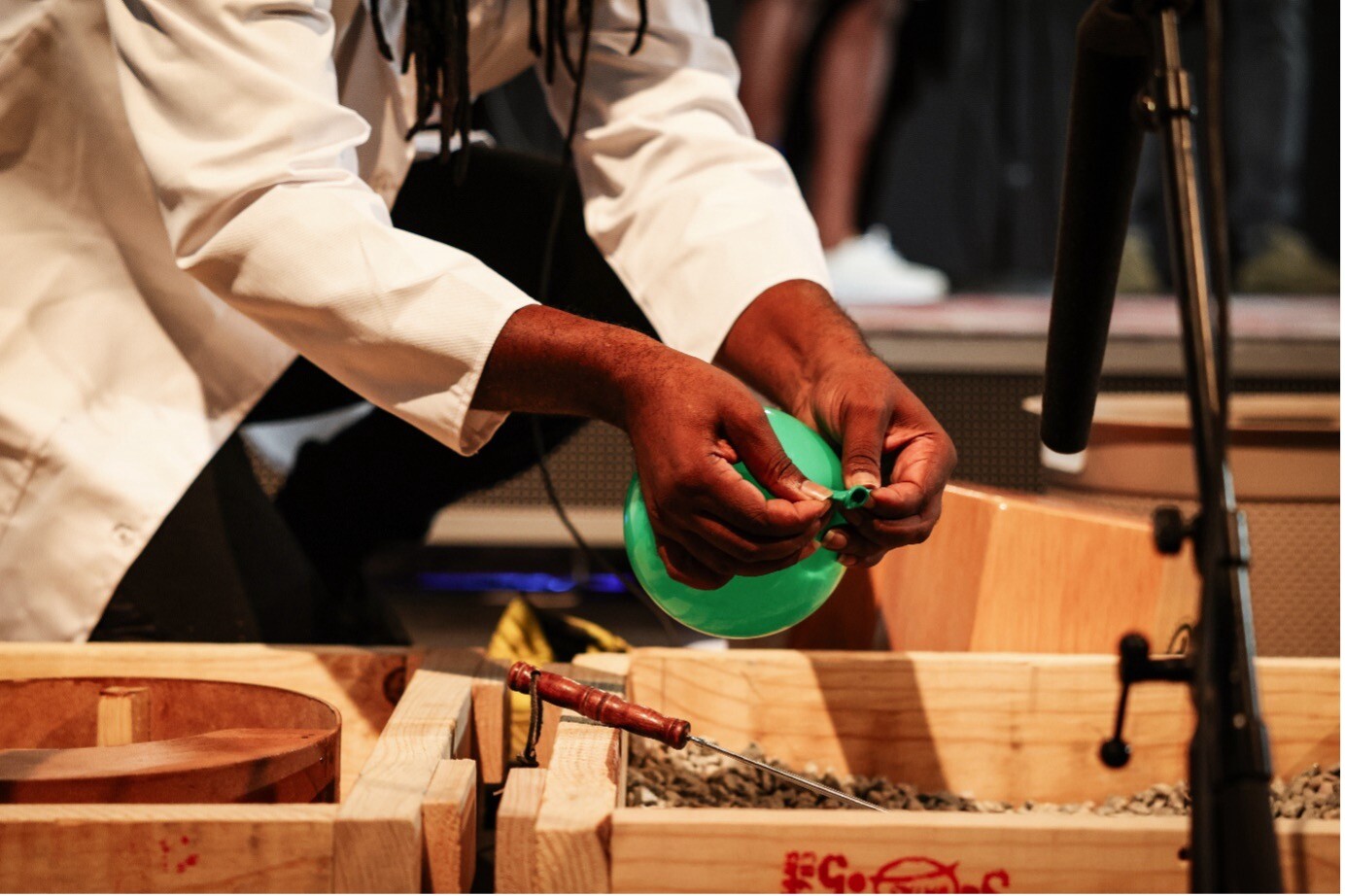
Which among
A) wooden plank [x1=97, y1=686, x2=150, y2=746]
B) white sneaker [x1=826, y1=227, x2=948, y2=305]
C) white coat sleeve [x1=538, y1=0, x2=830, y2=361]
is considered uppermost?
white sneaker [x1=826, y1=227, x2=948, y2=305]

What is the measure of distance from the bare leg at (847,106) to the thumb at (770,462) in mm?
2923

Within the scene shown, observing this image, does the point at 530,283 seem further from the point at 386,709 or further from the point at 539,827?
the point at 539,827

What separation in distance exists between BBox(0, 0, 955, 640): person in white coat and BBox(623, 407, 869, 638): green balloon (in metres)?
0.02

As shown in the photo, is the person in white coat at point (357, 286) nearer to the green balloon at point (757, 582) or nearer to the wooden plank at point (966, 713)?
the green balloon at point (757, 582)

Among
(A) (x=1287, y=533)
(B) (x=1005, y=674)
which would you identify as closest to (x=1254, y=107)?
(A) (x=1287, y=533)

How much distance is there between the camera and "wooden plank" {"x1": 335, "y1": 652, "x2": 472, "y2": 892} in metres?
0.59

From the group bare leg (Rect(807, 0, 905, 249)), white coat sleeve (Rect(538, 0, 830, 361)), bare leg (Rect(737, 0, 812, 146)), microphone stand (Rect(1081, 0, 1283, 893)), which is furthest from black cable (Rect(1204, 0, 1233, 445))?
bare leg (Rect(807, 0, 905, 249))

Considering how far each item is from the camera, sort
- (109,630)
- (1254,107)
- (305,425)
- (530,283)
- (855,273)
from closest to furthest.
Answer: (109,630)
(530,283)
(305,425)
(855,273)
(1254,107)

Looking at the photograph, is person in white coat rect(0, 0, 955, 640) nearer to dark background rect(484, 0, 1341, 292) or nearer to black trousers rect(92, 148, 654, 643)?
black trousers rect(92, 148, 654, 643)

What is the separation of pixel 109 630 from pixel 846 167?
2.87 metres

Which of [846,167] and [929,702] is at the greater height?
[846,167]

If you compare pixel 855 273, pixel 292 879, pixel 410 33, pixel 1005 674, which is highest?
pixel 855 273

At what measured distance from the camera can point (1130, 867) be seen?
0.61 meters

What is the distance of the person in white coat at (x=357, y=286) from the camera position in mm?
766
